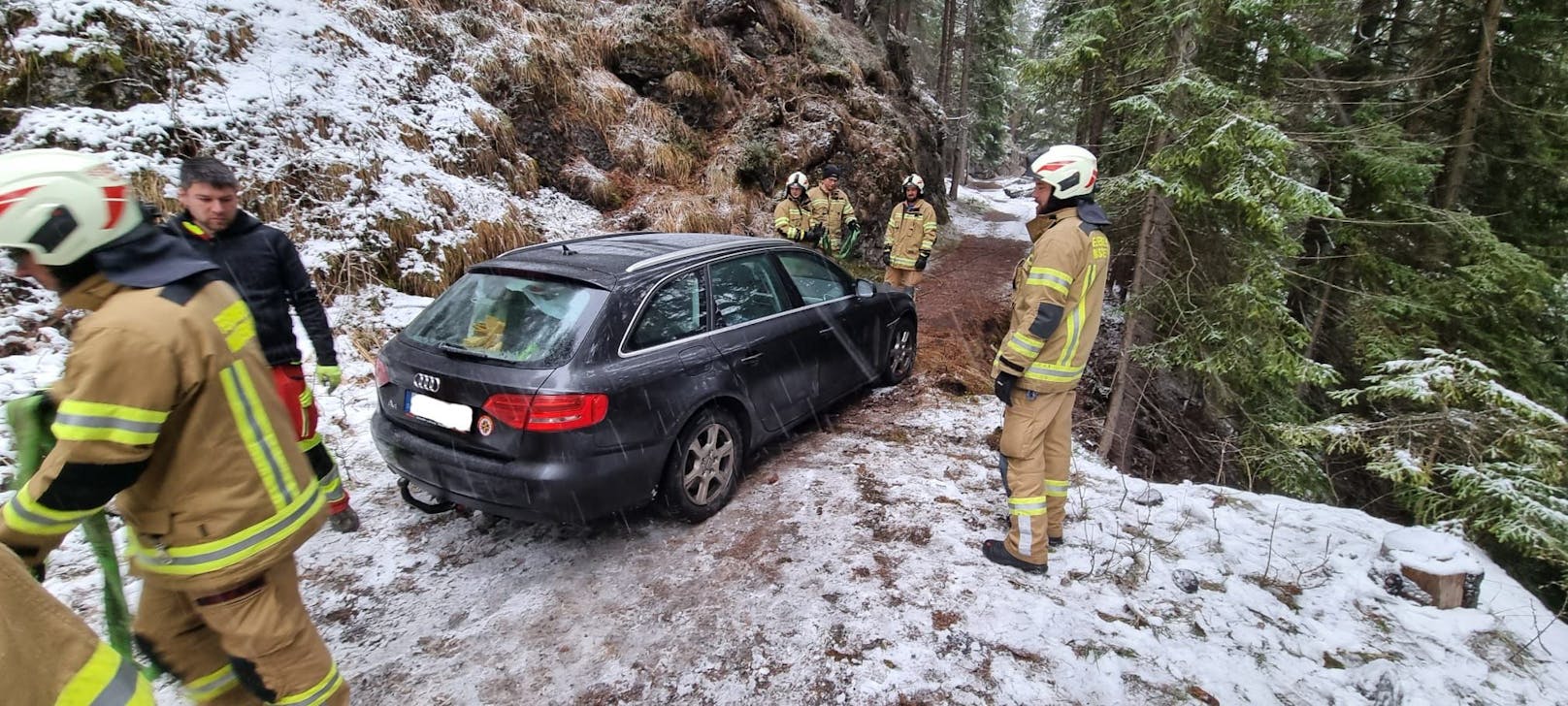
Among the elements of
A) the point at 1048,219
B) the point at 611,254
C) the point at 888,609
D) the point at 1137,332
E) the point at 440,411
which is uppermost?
the point at 1048,219

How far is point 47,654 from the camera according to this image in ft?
4.29

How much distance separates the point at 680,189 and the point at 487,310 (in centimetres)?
716

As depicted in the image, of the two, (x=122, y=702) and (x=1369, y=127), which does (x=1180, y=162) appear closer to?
(x=1369, y=127)

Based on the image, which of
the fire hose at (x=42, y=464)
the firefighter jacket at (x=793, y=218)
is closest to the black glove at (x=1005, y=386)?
the fire hose at (x=42, y=464)

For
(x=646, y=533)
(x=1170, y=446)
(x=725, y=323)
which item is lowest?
(x=1170, y=446)

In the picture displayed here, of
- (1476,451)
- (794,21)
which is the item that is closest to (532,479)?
(1476,451)

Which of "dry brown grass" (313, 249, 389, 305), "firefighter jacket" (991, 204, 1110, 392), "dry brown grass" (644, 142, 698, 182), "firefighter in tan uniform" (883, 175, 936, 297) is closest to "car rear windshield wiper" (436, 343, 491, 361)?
"firefighter jacket" (991, 204, 1110, 392)

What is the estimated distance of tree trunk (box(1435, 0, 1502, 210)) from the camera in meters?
7.32

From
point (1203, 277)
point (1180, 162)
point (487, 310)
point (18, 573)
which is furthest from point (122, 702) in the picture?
point (1203, 277)

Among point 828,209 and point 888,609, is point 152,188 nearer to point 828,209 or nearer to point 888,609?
point 828,209

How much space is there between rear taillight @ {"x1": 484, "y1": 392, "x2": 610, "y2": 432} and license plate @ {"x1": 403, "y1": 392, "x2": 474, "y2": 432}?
15 cm

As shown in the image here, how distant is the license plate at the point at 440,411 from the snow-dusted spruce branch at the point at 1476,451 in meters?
5.05

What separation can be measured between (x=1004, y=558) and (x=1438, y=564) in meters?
2.24

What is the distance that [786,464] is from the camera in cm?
477
